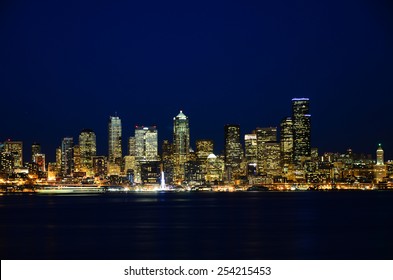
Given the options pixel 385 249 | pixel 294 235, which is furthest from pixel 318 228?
pixel 385 249

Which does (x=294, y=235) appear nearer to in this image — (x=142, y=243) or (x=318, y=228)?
(x=318, y=228)

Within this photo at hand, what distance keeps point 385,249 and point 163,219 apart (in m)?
39.1

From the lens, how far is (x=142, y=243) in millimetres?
57438
